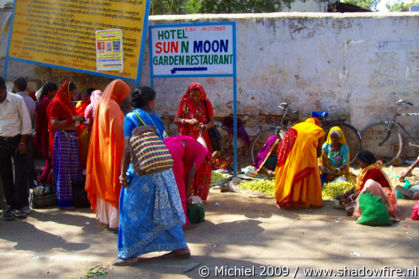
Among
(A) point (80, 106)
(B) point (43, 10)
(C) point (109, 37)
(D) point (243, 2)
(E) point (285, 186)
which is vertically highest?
(D) point (243, 2)

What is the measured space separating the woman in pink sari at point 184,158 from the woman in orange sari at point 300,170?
140cm

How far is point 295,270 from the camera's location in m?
3.56

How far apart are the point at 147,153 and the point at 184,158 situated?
100 centimetres

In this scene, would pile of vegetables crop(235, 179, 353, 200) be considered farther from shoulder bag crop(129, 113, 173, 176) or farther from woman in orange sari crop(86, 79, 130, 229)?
shoulder bag crop(129, 113, 173, 176)

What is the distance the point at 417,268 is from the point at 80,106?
191 inches

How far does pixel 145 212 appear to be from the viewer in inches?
141

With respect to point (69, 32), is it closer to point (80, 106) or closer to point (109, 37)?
point (109, 37)

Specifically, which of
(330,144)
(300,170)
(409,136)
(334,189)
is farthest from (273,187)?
(409,136)

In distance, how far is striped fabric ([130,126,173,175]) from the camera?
3.43 metres

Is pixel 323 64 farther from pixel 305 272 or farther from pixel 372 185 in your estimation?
pixel 305 272

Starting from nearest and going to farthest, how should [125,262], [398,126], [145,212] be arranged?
[145,212] < [125,262] < [398,126]

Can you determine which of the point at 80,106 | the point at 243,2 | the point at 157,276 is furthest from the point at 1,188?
the point at 243,2

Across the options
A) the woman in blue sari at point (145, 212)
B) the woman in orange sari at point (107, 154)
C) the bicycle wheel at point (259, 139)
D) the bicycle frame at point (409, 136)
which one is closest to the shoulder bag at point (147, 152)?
the woman in blue sari at point (145, 212)

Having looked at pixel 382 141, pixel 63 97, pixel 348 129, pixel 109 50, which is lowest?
pixel 382 141
